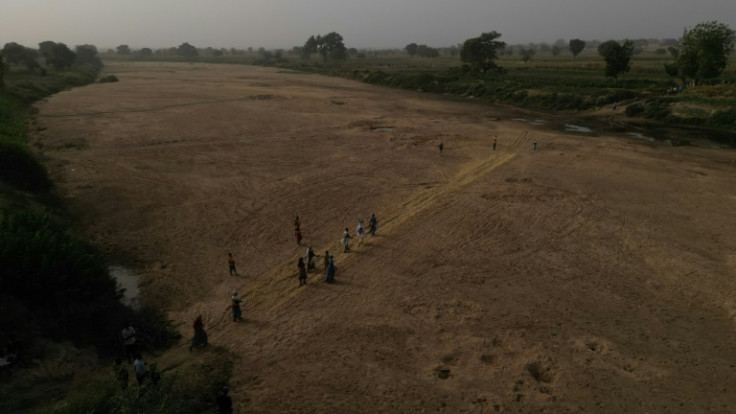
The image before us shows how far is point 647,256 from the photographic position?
18.5 meters

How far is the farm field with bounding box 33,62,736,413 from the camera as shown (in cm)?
1185

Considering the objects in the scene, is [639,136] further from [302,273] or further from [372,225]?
[302,273]

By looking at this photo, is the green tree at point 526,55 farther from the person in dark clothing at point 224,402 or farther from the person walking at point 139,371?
the person in dark clothing at point 224,402

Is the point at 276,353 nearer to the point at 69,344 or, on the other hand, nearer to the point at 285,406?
the point at 285,406

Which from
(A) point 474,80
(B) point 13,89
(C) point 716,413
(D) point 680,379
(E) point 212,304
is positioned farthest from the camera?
(A) point 474,80

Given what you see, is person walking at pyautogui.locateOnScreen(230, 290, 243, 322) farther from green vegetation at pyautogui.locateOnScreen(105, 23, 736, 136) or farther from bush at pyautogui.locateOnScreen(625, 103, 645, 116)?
bush at pyautogui.locateOnScreen(625, 103, 645, 116)

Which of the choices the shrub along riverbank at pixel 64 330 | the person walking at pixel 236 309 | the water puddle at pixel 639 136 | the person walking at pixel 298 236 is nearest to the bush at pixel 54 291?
the shrub along riverbank at pixel 64 330

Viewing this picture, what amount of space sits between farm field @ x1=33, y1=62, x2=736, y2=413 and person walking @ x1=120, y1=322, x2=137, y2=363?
35.4 inches

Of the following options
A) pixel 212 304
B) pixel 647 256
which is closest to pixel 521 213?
pixel 647 256

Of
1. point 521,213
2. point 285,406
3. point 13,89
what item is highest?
point 13,89

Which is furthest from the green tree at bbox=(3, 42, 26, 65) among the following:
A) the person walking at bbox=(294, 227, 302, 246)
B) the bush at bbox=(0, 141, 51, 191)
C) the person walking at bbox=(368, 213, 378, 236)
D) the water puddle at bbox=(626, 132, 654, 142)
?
the water puddle at bbox=(626, 132, 654, 142)

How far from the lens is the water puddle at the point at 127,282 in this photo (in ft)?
52.3

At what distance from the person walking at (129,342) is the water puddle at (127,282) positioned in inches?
131

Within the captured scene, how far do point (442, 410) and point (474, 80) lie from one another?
7741 cm
